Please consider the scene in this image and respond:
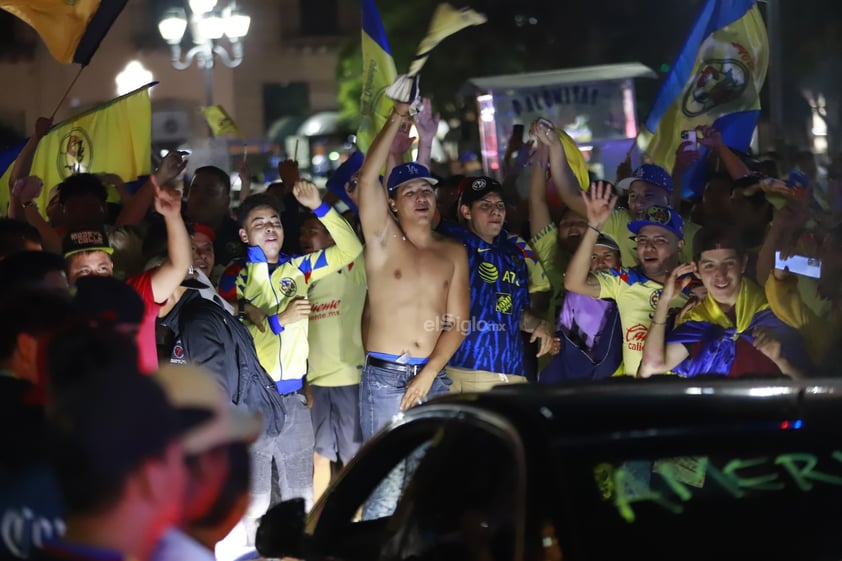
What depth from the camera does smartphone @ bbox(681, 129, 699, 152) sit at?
10.4 meters

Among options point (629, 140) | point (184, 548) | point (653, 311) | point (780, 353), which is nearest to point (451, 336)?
point (653, 311)

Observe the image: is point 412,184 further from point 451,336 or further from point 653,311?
point 653,311

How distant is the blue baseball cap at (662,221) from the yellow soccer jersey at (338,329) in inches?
70.5

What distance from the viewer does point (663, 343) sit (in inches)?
284

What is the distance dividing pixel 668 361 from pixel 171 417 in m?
5.17

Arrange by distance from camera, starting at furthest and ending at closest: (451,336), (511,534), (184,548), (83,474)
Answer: (451,336) → (511,534) → (184,548) → (83,474)

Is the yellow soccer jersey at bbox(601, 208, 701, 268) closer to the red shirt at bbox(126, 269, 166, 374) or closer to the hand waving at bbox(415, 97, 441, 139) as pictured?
the hand waving at bbox(415, 97, 441, 139)

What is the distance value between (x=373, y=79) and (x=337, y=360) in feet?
7.66

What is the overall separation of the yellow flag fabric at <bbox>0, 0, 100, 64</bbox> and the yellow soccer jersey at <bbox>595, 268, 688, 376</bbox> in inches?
156

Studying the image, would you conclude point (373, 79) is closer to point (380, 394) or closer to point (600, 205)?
point (600, 205)

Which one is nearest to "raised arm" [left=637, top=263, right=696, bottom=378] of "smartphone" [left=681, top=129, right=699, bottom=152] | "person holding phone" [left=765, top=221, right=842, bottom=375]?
"person holding phone" [left=765, top=221, right=842, bottom=375]

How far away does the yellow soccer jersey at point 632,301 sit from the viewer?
298 inches

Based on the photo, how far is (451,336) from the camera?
24.5ft

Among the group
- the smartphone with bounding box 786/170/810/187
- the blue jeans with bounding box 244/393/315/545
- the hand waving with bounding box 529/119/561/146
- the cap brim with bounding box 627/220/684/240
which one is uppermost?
the hand waving with bounding box 529/119/561/146
